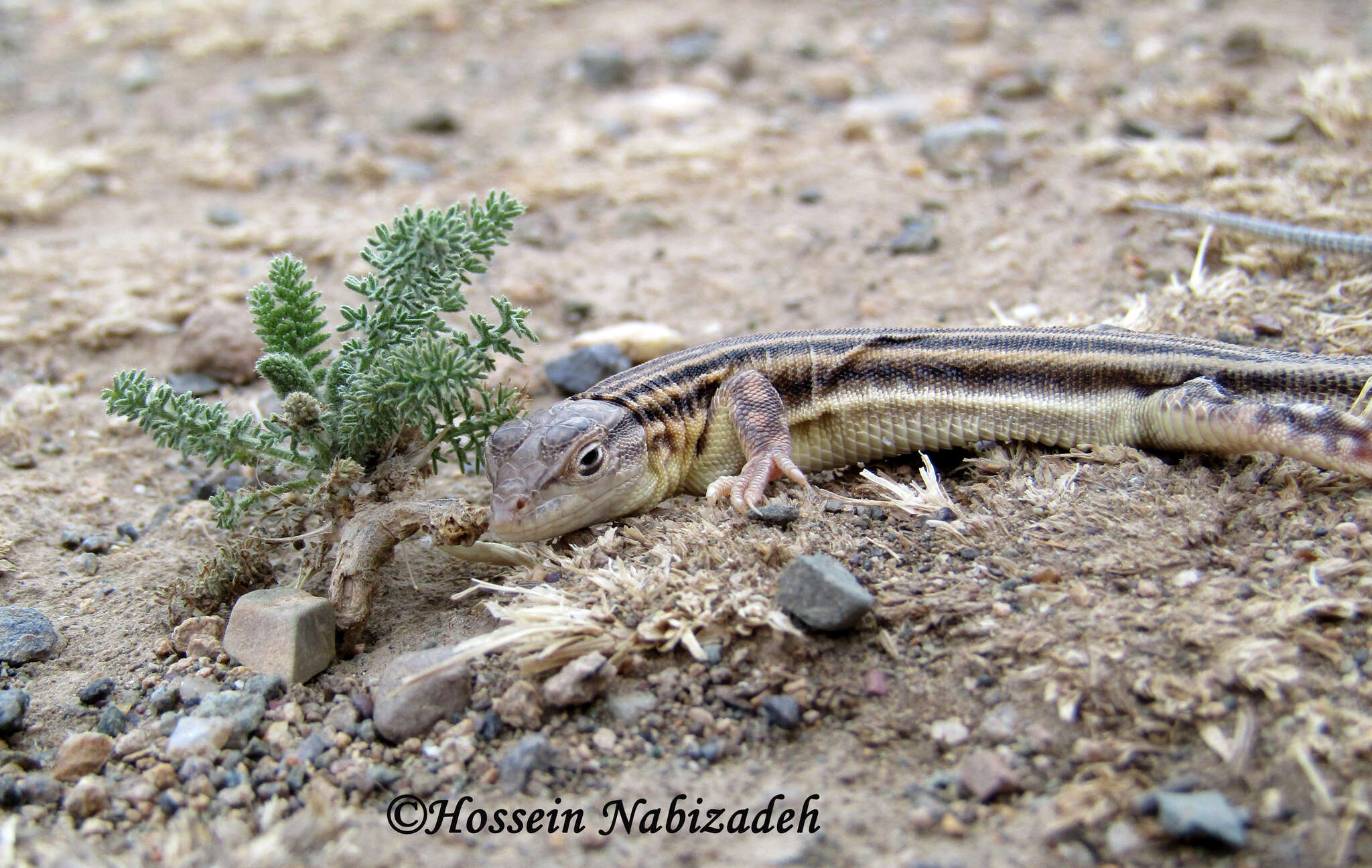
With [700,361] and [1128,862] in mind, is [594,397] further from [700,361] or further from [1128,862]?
[1128,862]

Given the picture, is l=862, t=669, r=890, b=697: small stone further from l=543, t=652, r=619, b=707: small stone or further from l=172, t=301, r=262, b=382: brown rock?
l=172, t=301, r=262, b=382: brown rock

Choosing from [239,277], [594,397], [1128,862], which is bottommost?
[1128,862]

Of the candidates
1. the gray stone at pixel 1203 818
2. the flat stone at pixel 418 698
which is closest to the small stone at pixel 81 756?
the flat stone at pixel 418 698

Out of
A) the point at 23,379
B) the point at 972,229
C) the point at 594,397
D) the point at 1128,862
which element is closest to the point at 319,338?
the point at 594,397

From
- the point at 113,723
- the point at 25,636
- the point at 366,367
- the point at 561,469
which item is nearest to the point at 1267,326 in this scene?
the point at 561,469

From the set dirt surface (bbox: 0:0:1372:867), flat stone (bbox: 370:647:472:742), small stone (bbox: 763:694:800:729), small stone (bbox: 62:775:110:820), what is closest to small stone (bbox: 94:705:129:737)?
dirt surface (bbox: 0:0:1372:867)
